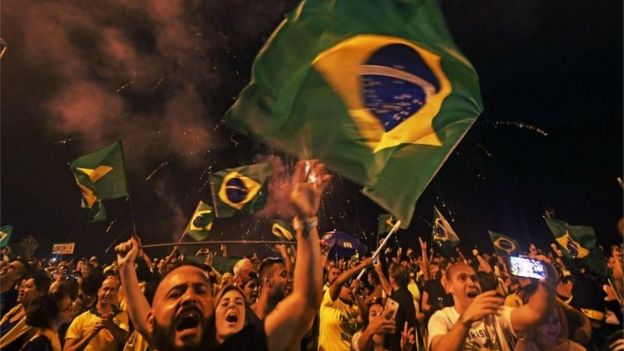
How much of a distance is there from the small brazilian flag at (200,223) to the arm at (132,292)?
6.24 metres

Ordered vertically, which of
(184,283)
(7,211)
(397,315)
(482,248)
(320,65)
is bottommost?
(482,248)

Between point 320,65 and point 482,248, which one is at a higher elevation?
point 320,65

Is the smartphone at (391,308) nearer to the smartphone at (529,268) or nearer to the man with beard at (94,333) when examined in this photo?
the smartphone at (529,268)

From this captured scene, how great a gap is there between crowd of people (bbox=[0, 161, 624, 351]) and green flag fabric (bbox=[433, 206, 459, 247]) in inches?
67.9

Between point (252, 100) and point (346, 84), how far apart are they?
2.72 feet

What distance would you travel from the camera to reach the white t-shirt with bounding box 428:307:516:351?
3.69 m

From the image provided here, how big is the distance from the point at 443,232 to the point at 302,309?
6.84 metres

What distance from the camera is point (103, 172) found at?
6.21 meters

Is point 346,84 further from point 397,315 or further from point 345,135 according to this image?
point 397,315

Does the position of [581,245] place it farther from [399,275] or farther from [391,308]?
[391,308]

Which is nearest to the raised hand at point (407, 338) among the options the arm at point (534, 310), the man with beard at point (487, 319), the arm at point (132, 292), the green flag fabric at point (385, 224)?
the man with beard at point (487, 319)

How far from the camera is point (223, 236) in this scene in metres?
16.1

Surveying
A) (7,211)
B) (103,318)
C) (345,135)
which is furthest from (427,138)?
(7,211)

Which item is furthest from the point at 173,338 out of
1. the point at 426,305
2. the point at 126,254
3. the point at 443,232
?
the point at 443,232
